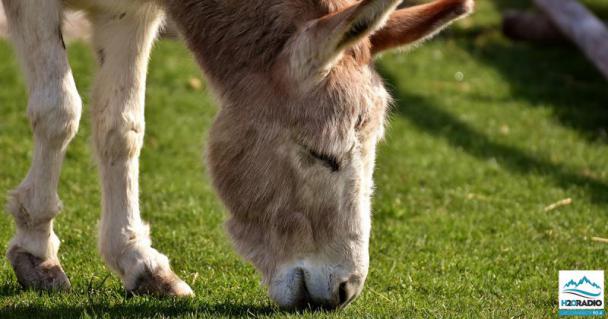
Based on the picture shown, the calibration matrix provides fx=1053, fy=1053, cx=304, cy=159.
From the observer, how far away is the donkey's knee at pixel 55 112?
4410mm

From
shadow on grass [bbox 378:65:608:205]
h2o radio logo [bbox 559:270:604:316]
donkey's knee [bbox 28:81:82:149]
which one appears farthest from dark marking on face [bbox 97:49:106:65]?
h2o radio logo [bbox 559:270:604:316]

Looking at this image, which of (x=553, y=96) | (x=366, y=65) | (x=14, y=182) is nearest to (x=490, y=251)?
(x=366, y=65)

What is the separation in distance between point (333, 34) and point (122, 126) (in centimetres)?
148

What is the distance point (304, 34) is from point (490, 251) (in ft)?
7.25

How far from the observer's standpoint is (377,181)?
23.6ft

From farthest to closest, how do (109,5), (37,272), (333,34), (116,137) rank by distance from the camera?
1. (116,137)
2. (109,5)
3. (37,272)
4. (333,34)

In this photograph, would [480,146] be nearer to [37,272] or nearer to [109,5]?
[109,5]

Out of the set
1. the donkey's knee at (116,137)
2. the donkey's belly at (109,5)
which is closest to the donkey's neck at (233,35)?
the donkey's belly at (109,5)

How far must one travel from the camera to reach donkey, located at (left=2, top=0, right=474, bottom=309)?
159 inches

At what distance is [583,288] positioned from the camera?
4.90 meters

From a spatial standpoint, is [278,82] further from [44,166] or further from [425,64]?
[425,64]

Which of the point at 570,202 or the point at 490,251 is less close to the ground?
the point at 490,251

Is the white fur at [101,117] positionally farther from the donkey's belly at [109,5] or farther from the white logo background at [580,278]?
the white logo background at [580,278]

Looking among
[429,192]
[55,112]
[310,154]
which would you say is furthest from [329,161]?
[429,192]
